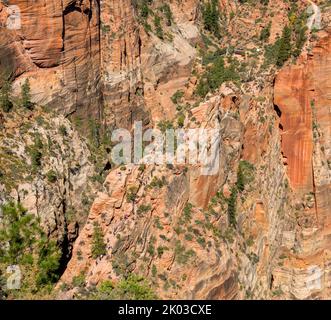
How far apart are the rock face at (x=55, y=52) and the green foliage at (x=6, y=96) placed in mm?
1063

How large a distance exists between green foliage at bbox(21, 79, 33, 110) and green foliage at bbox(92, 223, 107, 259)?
14260 mm

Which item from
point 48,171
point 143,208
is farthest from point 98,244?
point 48,171

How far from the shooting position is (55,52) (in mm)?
57188

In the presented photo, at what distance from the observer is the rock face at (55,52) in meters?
54.8

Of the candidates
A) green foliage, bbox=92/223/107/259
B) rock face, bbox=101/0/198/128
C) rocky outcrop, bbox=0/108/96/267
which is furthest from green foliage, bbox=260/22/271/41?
green foliage, bbox=92/223/107/259

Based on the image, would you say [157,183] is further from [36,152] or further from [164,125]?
[164,125]

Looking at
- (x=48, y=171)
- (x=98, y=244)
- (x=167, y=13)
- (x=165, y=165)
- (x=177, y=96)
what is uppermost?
(x=167, y=13)

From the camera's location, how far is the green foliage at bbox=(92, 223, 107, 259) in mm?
49188

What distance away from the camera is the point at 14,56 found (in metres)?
55.2

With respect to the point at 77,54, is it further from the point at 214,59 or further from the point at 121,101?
the point at 214,59

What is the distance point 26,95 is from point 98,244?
55.7ft

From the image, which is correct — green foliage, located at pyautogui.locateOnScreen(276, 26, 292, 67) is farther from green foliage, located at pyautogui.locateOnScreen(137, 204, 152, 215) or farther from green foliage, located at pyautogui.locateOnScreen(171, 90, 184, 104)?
green foliage, located at pyautogui.locateOnScreen(137, 204, 152, 215)

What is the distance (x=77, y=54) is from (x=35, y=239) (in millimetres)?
26007

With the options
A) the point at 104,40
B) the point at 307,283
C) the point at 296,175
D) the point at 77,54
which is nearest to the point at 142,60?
the point at 104,40
